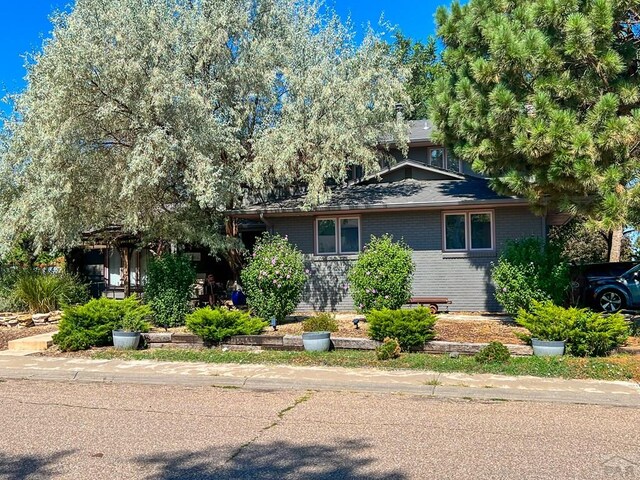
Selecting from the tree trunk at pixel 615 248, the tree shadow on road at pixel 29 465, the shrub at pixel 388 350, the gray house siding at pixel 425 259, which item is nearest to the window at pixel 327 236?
the gray house siding at pixel 425 259

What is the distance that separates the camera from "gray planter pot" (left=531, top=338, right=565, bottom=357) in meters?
9.77

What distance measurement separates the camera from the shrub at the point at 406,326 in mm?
10664

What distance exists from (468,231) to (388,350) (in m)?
7.54

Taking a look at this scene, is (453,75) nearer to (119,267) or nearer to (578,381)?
(578,381)

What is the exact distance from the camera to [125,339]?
1180 cm

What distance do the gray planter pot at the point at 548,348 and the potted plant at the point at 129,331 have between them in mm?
7466

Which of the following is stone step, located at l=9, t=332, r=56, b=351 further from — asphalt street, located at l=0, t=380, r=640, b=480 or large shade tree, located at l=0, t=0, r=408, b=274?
asphalt street, located at l=0, t=380, r=640, b=480

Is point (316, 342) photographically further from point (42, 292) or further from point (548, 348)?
point (42, 292)

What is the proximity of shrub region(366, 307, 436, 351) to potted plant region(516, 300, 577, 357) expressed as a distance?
1.69 metres

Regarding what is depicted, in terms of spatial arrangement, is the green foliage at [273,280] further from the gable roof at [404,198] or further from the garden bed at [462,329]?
the gable roof at [404,198]

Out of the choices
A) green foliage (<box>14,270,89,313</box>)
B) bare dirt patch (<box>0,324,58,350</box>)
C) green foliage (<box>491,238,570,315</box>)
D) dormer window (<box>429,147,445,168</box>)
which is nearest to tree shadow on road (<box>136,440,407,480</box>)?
green foliage (<box>491,238,570,315</box>)

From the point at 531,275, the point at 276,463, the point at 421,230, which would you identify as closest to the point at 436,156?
the point at 421,230

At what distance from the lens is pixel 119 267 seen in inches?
934

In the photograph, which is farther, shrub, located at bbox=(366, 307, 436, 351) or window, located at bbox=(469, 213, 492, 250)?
window, located at bbox=(469, 213, 492, 250)
